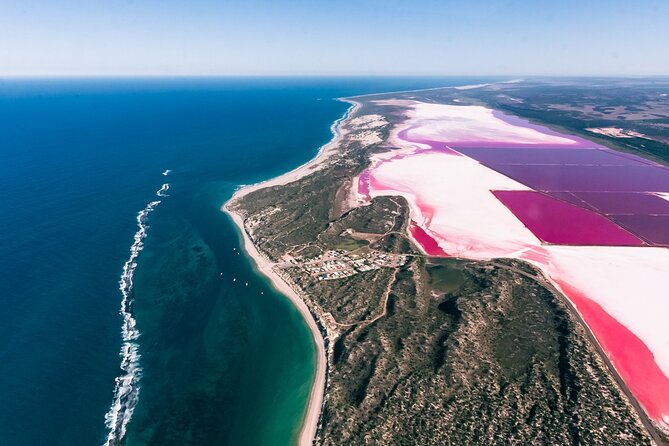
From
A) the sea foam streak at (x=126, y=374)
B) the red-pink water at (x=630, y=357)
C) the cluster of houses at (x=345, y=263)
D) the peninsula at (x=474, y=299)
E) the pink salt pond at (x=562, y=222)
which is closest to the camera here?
the peninsula at (x=474, y=299)

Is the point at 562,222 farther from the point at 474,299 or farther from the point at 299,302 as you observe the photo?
the point at 299,302

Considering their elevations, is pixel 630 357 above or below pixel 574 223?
below

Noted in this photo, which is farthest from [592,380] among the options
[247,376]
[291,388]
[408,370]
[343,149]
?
[343,149]

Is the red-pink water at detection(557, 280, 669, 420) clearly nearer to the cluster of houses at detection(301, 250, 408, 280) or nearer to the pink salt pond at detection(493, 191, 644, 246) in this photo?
the pink salt pond at detection(493, 191, 644, 246)

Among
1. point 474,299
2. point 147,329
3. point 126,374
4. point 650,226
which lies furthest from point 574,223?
point 126,374

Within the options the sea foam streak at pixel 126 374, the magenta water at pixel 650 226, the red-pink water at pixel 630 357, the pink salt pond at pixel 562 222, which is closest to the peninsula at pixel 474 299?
the red-pink water at pixel 630 357

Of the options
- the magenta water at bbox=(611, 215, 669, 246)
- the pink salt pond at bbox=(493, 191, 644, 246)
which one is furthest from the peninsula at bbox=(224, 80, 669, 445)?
the pink salt pond at bbox=(493, 191, 644, 246)

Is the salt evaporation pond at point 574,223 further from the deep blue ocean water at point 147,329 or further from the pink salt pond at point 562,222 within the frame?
the deep blue ocean water at point 147,329
